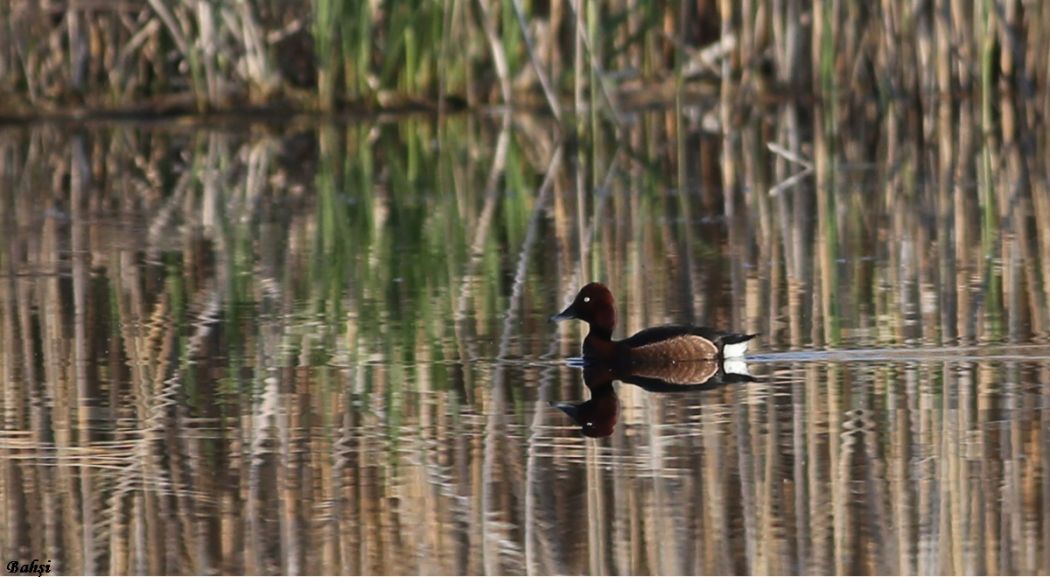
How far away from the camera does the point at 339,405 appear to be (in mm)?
6727

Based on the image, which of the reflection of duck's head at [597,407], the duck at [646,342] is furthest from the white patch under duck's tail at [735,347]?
the reflection of duck's head at [597,407]

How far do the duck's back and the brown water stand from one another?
0.15 metres

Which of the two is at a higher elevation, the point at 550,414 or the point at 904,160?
the point at 904,160

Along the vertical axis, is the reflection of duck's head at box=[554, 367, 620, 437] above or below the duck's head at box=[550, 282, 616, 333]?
below

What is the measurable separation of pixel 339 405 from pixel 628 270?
321cm

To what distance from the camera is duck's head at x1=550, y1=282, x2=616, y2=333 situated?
7504 millimetres

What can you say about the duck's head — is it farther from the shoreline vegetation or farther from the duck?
the shoreline vegetation

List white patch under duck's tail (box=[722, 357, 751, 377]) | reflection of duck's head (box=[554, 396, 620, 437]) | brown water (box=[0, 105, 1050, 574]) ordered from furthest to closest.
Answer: white patch under duck's tail (box=[722, 357, 751, 377]) → reflection of duck's head (box=[554, 396, 620, 437]) → brown water (box=[0, 105, 1050, 574])

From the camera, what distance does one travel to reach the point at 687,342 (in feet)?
23.6

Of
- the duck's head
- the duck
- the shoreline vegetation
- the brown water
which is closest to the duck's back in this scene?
the duck

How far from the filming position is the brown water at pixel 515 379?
5.18m

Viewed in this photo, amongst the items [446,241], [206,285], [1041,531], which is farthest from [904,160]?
[1041,531]

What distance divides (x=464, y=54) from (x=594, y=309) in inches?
476

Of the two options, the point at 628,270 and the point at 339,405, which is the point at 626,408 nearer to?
the point at 339,405
